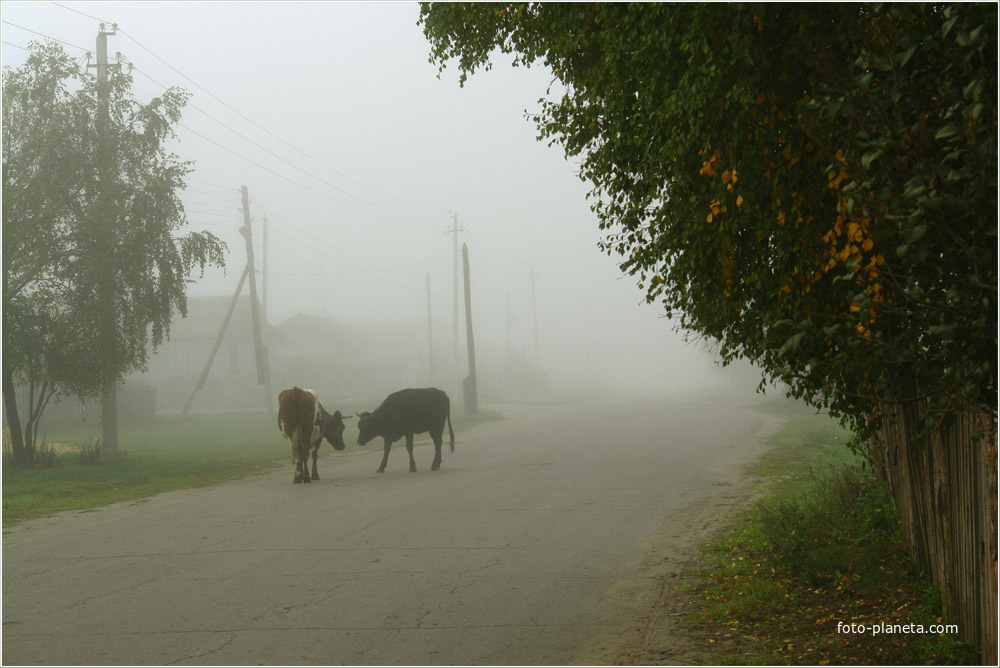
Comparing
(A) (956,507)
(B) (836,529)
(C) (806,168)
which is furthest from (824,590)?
(C) (806,168)

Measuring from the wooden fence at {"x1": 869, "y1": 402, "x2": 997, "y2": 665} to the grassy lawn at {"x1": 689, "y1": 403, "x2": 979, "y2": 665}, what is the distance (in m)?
0.22

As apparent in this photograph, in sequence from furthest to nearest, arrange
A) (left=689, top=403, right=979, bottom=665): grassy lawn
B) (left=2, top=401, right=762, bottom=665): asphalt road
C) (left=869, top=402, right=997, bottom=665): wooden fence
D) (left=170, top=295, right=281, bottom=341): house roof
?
(left=170, top=295, right=281, bottom=341): house roof < (left=2, top=401, right=762, bottom=665): asphalt road < (left=689, top=403, right=979, bottom=665): grassy lawn < (left=869, top=402, right=997, bottom=665): wooden fence

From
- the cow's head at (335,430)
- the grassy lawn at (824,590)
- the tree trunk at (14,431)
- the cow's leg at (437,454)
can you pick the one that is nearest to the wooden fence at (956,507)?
the grassy lawn at (824,590)

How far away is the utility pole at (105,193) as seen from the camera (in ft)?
66.8

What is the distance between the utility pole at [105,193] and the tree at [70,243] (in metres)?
0.03

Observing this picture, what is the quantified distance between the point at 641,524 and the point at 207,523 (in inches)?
198

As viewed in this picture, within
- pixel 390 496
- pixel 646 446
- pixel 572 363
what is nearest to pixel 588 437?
pixel 646 446

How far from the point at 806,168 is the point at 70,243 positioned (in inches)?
716

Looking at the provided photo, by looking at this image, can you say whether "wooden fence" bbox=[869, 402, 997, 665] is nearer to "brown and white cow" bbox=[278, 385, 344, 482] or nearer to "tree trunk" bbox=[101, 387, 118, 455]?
"brown and white cow" bbox=[278, 385, 344, 482]

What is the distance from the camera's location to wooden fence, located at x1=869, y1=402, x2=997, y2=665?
202 inches

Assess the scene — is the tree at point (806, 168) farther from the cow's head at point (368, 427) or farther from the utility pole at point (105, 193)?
the utility pole at point (105, 193)

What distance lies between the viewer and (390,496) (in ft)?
45.9

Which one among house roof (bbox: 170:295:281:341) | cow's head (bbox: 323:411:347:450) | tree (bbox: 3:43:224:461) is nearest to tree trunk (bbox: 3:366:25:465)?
tree (bbox: 3:43:224:461)

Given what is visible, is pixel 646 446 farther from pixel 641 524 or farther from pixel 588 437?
pixel 641 524
